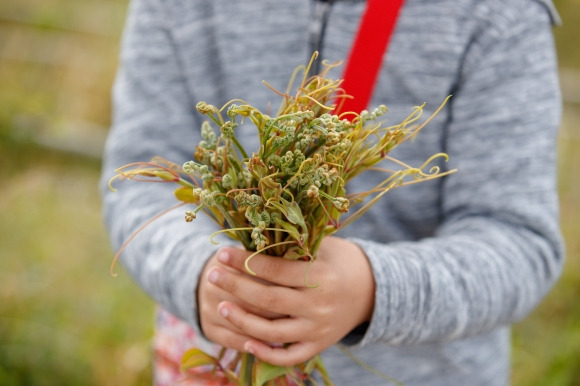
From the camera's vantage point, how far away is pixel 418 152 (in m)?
0.80

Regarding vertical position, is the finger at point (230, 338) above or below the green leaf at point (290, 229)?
below

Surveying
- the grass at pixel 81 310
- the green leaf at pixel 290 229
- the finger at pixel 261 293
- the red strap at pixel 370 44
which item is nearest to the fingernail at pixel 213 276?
the finger at pixel 261 293

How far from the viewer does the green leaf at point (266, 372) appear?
60cm

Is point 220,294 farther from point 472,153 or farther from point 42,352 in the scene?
point 42,352

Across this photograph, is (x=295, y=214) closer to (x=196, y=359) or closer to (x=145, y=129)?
(x=196, y=359)

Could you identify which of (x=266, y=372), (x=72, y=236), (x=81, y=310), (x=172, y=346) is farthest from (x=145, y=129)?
(x=72, y=236)

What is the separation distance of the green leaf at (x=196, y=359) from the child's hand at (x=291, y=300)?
0.04 meters

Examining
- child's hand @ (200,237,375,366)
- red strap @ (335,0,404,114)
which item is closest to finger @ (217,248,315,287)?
child's hand @ (200,237,375,366)

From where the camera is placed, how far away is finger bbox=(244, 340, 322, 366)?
0.60 meters

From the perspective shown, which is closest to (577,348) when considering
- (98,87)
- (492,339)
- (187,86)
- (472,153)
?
(492,339)

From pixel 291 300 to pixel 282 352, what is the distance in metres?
0.05

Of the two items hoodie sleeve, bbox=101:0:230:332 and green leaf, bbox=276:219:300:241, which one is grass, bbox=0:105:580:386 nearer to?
hoodie sleeve, bbox=101:0:230:332

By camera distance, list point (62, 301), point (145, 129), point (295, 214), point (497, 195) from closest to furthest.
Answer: point (295, 214) → point (497, 195) → point (145, 129) → point (62, 301)

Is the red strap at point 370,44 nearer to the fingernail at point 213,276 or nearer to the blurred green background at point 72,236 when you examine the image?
the fingernail at point 213,276
